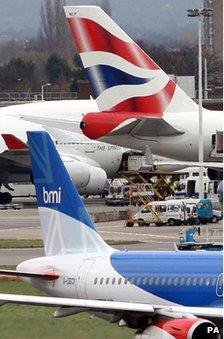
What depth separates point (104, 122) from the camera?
57.7 m

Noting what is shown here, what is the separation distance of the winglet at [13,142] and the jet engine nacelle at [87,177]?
281 centimetres

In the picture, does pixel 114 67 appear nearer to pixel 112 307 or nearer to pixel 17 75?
pixel 112 307

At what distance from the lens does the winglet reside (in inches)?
2798

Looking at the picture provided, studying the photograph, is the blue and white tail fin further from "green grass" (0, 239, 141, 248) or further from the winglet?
the winglet

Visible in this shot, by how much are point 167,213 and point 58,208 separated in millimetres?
34445

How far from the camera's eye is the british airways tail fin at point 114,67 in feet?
188

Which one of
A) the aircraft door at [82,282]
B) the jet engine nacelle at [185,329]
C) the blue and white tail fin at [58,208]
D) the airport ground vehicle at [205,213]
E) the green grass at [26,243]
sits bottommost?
the airport ground vehicle at [205,213]

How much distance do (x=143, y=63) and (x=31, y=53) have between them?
8317 cm

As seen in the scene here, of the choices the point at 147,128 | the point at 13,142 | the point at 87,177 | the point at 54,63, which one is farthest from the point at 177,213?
the point at 54,63

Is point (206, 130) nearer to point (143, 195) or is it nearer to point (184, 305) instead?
point (143, 195)

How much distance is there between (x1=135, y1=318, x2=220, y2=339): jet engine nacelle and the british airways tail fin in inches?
1553

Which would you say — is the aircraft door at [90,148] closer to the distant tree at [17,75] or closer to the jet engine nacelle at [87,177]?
the jet engine nacelle at [87,177]

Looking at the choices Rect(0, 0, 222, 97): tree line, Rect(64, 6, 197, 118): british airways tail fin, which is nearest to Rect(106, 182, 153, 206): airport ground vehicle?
Rect(64, 6, 197, 118): british airways tail fin

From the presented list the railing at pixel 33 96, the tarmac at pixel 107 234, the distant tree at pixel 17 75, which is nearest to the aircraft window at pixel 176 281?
the tarmac at pixel 107 234
